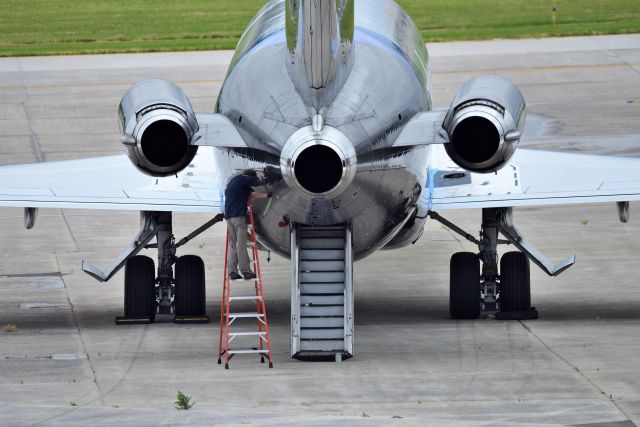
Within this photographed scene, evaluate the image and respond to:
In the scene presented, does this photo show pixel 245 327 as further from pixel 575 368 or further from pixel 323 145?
pixel 575 368

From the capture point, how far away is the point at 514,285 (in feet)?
89.0

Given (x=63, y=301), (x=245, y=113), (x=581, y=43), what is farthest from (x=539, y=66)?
(x=245, y=113)

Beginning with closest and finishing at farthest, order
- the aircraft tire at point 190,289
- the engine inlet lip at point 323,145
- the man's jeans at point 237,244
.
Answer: the engine inlet lip at point 323,145
the man's jeans at point 237,244
the aircraft tire at point 190,289

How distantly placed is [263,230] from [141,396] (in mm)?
4319

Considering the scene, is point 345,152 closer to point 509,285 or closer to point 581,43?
point 509,285

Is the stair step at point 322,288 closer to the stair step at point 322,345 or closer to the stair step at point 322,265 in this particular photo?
the stair step at point 322,265

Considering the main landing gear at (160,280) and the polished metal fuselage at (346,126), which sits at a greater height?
the polished metal fuselage at (346,126)

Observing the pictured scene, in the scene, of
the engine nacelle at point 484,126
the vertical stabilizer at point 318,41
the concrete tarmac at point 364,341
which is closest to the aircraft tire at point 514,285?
the concrete tarmac at point 364,341

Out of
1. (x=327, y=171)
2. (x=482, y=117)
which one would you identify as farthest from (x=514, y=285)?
(x=327, y=171)

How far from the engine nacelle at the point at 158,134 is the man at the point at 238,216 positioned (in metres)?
1.36

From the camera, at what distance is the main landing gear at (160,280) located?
2697cm

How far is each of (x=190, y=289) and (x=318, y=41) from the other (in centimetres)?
620

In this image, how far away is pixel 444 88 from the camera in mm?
53125

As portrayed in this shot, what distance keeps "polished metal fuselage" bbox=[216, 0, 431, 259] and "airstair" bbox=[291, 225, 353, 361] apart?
309 mm
